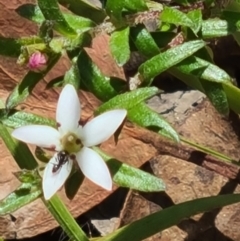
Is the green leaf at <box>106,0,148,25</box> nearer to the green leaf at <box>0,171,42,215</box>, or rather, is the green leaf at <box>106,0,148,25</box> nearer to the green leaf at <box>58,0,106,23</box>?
the green leaf at <box>58,0,106,23</box>

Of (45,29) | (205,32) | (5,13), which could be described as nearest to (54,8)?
(45,29)

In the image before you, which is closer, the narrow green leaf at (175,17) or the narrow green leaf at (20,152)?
the narrow green leaf at (175,17)

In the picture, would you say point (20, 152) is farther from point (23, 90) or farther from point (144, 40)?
point (144, 40)

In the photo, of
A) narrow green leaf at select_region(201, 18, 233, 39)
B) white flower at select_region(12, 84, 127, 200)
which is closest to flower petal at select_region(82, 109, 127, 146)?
white flower at select_region(12, 84, 127, 200)

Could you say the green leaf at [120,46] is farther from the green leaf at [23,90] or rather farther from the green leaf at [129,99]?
the green leaf at [23,90]

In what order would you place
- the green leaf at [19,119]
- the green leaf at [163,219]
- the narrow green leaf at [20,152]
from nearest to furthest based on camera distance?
the green leaf at [19,119] → the narrow green leaf at [20,152] → the green leaf at [163,219]

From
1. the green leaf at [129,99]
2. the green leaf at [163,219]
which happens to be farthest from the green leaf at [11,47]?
the green leaf at [163,219]
